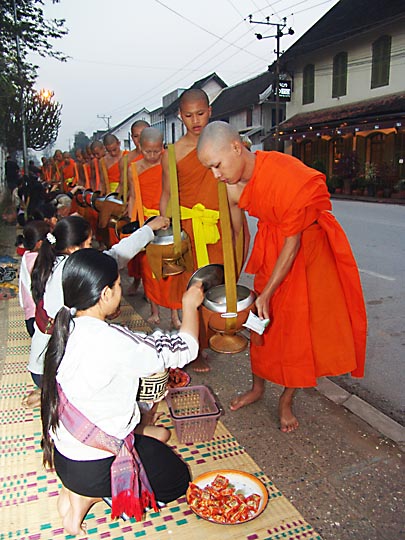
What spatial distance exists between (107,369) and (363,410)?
5.63 feet

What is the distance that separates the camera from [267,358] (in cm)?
255

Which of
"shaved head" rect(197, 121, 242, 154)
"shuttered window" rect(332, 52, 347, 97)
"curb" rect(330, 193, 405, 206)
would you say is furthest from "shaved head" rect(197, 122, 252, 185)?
"shuttered window" rect(332, 52, 347, 97)

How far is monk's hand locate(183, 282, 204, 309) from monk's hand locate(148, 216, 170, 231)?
0.93 m

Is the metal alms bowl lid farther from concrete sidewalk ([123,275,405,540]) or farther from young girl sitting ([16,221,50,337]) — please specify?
young girl sitting ([16,221,50,337])

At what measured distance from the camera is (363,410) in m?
2.74

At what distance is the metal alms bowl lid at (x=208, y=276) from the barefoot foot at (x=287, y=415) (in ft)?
2.45

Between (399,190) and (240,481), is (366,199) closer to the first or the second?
(399,190)

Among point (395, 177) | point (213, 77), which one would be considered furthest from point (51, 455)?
point (213, 77)

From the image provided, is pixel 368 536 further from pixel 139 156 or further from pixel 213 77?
pixel 213 77

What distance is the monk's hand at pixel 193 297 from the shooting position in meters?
1.92

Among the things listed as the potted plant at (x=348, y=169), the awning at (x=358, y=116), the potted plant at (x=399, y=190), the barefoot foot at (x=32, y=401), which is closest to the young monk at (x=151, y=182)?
the barefoot foot at (x=32, y=401)

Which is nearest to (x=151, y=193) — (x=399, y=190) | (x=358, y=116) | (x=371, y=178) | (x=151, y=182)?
(x=151, y=182)

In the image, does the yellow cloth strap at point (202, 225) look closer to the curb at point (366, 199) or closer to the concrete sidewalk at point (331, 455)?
the concrete sidewalk at point (331, 455)

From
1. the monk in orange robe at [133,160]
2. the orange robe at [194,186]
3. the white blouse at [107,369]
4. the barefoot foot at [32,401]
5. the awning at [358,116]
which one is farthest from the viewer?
the awning at [358,116]
